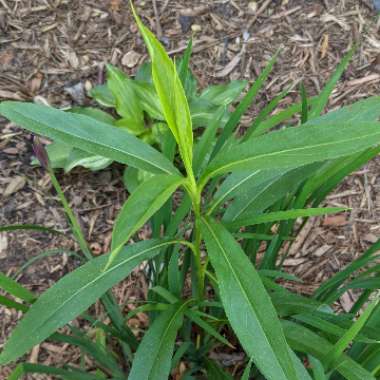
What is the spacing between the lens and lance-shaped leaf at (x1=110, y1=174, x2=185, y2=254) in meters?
0.81

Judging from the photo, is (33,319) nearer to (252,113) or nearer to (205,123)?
(205,123)

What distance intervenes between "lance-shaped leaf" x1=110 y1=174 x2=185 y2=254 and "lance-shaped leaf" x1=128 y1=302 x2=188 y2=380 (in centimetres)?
46

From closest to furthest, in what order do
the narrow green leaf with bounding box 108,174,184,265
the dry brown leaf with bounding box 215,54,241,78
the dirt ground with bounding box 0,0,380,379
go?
the narrow green leaf with bounding box 108,174,184,265
the dirt ground with bounding box 0,0,380,379
the dry brown leaf with bounding box 215,54,241,78

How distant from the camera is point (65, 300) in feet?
3.64

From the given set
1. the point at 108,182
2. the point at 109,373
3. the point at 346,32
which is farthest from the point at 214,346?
the point at 346,32

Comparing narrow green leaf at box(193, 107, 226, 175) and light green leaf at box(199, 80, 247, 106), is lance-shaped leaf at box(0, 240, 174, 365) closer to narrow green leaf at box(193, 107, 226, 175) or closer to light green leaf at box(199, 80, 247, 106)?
narrow green leaf at box(193, 107, 226, 175)

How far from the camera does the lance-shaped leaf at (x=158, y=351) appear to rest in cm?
117

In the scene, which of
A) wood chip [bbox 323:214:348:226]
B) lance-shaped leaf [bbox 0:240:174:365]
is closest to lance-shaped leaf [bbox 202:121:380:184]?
lance-shaped leaf [bbox 0:240:174:365]

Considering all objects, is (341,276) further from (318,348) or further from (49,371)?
(49,371)

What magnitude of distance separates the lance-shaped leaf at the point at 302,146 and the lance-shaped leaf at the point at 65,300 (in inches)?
14.1

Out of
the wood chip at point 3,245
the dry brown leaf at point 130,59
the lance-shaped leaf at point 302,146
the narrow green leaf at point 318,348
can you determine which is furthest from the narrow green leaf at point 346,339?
the dry brown leaf at point 130,59

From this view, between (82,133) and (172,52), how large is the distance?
1652 mm

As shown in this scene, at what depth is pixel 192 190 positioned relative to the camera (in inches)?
43.2

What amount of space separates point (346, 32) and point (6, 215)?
6.34 feet
